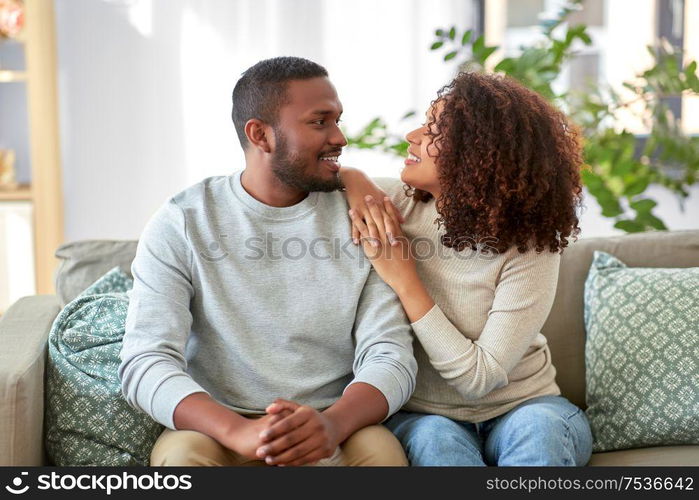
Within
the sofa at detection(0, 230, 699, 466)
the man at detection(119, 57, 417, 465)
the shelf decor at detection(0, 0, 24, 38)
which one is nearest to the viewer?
the man at detection(119, 57, 417, 465)

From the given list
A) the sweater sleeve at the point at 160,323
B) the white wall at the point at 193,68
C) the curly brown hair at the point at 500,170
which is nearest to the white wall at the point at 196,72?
the white wall at the point at 193,68

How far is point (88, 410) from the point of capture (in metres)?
1.62

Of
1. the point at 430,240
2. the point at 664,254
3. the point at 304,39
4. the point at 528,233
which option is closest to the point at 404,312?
the point at 430,240

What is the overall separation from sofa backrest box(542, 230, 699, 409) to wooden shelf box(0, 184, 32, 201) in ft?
7.32

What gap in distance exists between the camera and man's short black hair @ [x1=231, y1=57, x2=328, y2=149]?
5.58 feet

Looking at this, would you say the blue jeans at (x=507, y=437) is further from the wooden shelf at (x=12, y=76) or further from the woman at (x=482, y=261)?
the wooden shelf at (x=12, y=76)

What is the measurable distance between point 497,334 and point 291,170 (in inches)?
19.8

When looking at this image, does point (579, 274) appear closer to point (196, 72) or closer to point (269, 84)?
point (269, 84)

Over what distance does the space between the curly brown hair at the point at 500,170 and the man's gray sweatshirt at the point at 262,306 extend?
0.71 ft

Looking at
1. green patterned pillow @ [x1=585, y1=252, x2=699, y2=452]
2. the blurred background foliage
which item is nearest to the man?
green patterned pillow @ [x1=585, y1=252, x2=699, y2=452]

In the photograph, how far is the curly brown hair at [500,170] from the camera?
164 centimetres

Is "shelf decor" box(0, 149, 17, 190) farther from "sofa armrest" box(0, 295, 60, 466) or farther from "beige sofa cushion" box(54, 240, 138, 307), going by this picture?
"sofa armrest" box(0, 295, 60, 466)

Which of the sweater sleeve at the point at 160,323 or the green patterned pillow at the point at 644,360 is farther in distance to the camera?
the green patterned pillow at the point at 644,360

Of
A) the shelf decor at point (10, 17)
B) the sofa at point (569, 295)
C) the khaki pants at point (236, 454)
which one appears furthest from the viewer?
the shelf decor at point (10, 17)
